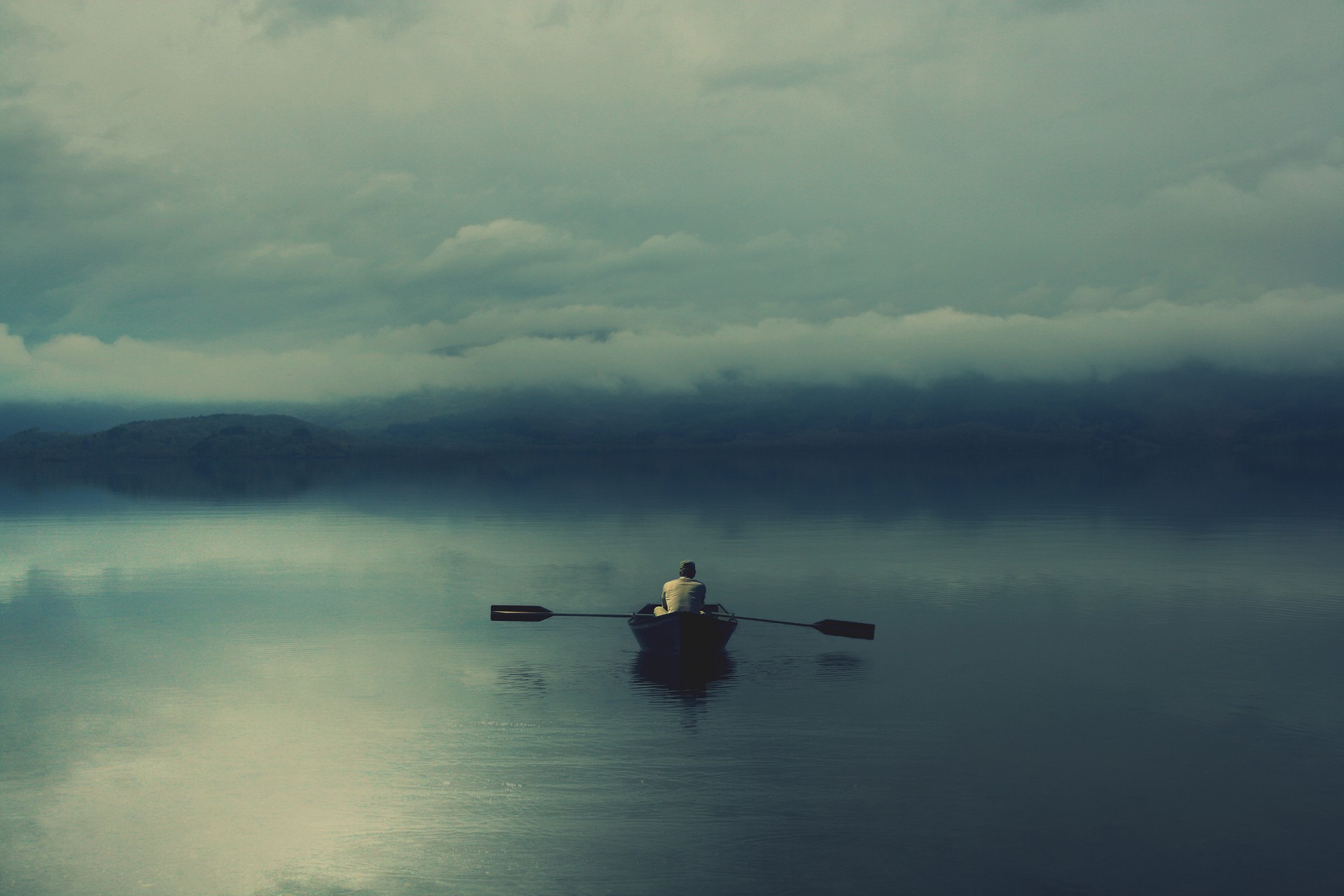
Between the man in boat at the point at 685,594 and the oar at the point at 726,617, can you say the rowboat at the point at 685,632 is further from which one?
the oar at the point at 726,617

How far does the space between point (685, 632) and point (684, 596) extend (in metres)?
1.14

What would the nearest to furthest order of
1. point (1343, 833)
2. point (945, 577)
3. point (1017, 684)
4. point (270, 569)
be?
point (1343, 833) → point (1017, 684) → point (945, 577) → point (270, 569)

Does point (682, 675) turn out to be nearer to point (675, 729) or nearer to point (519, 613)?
point (675, 729)

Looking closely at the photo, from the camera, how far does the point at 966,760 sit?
19375 millimetres

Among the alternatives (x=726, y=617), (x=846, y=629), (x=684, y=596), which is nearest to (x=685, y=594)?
(x=684, y=596)

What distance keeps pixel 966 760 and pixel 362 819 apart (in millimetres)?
10407

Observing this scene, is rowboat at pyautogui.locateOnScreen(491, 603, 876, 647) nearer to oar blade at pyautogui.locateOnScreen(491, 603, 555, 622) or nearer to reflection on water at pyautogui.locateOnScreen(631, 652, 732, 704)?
reflection on water at pyautogui.locateOnScreen(631, 652, 732, 704)

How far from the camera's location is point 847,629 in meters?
30.4

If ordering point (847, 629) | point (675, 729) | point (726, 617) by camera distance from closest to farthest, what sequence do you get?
point (675, 729)
point (726, 617)
point (847, 629)

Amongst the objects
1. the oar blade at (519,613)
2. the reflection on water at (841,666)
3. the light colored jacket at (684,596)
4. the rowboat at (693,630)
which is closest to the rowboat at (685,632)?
the rowboat at (693,630)

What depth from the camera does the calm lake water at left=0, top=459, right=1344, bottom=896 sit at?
15.2 m

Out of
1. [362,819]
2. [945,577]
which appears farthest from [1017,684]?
[945,577]

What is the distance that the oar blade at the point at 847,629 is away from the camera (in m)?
30.1

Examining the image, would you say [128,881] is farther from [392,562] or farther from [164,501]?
[164,501]
